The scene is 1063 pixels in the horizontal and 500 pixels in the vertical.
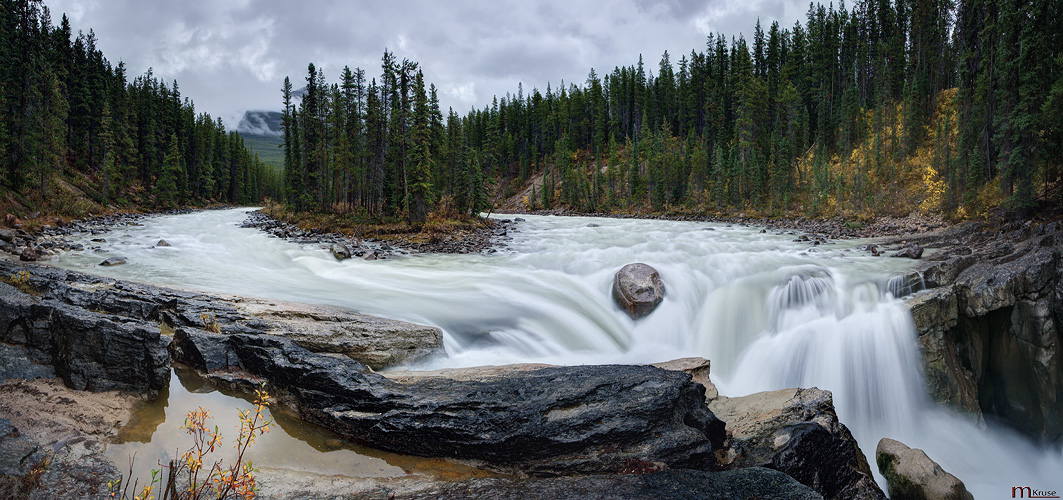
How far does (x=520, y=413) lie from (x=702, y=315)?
29.1 ft

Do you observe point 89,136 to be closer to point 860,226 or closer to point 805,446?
point 805,446

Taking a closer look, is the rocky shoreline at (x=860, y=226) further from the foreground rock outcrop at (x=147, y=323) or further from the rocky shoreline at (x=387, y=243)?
the foreground rock outcrop at (x=147, y=323)

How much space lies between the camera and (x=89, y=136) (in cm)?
5375

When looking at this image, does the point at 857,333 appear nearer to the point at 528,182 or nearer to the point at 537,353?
the point at 537,353

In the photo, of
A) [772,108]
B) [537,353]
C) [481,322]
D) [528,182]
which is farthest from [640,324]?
[528,182]

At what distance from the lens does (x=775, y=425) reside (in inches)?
212

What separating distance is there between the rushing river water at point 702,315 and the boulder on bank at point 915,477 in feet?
6.18

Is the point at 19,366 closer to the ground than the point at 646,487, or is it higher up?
higher up

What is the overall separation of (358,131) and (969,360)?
4660 centimetres

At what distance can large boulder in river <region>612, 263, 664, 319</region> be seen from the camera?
40.2 feet

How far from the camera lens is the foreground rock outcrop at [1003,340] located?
358 inches

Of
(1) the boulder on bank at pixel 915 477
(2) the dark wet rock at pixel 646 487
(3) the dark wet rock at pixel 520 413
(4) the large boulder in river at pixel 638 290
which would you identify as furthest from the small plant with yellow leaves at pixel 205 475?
(4) the large boulder in river at pixel 638 290

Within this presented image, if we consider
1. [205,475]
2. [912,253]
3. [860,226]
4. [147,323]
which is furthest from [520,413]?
[860,226]

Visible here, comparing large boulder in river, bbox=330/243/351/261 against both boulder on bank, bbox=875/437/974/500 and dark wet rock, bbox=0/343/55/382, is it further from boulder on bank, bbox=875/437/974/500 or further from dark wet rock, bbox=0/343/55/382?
boulder on bank, bbox=875/437/974/500
